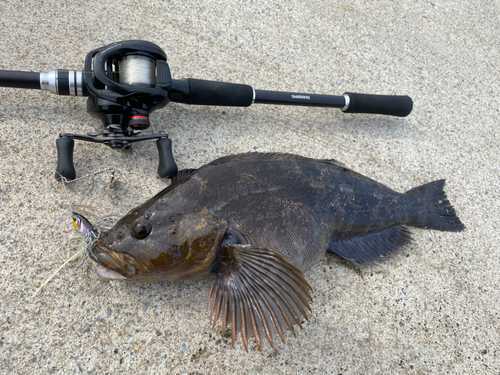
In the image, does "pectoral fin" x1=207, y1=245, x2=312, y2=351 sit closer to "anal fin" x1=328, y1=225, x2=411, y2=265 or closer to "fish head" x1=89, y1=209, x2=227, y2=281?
"fish head" x1=89, y1=209, x2=227, y2=281

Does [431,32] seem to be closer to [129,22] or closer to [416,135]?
[416,135]

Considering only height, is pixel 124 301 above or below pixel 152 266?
below

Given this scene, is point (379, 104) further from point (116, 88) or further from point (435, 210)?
point (116, 88)

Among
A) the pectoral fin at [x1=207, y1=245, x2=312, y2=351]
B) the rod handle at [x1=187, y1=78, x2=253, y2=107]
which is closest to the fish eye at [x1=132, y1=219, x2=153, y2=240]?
the pectoral fin at [x1=207, y1=245, x2=312, y2=351]

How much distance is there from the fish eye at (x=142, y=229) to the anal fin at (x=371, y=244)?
50.9 inches

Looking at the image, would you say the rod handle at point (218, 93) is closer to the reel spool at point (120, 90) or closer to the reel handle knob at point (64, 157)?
the reel spool at point (120, 90)

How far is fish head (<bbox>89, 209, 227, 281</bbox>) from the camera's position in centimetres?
184

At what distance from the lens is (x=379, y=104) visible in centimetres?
314

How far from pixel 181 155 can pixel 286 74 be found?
4.71 feet

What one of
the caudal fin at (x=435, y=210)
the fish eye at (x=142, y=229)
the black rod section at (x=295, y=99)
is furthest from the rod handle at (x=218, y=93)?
the caudal fin at (x=435, y=210)

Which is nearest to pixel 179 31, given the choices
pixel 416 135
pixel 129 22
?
pixel 129 22

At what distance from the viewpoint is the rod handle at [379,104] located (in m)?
3.07

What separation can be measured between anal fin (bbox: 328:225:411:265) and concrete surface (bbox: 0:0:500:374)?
0.12 metres

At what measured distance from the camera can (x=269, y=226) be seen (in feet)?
6.84
